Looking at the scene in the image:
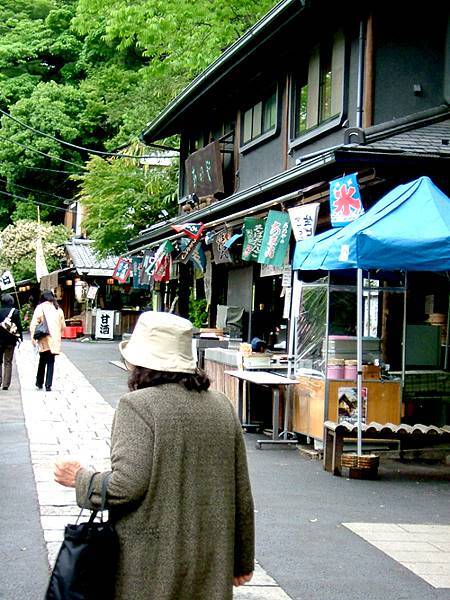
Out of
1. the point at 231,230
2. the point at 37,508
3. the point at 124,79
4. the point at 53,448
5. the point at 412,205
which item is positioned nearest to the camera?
the point at 37,508

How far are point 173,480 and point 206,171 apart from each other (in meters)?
17.9

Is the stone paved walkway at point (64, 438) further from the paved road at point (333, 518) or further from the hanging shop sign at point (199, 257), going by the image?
the hanging shop sign at point (199, 257)

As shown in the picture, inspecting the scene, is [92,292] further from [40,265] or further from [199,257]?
[199,257]

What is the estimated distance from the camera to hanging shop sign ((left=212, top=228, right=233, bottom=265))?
16.6 meters

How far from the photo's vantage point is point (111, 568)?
133 inches

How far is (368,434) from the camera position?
408 inches

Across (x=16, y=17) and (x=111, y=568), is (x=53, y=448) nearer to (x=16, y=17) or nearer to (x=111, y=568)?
(x=111, y=568)

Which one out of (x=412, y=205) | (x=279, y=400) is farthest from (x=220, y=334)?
(x=412, y=205)

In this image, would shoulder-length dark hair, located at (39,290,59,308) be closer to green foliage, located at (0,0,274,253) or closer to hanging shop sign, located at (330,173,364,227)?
hanging shop sign, located at (330,173,364,227)

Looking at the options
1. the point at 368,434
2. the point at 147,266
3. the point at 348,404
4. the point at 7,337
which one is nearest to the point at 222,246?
the point at 7,337

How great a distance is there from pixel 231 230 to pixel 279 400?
4.66 m

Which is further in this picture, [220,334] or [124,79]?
[124,79]

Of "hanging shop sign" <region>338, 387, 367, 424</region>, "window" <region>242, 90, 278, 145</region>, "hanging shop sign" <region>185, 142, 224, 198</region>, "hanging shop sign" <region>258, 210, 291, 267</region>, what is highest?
"window" <region>242, 90, 278, 145</region>

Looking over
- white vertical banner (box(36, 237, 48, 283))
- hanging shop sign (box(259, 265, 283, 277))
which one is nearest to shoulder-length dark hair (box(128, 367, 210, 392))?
hanging shop sign (box(259, 265, 283, 277))
